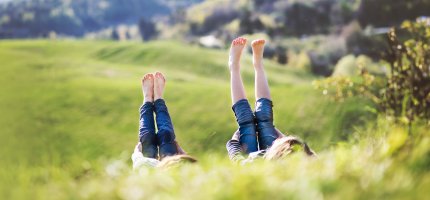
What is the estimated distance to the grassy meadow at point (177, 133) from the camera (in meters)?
2.27

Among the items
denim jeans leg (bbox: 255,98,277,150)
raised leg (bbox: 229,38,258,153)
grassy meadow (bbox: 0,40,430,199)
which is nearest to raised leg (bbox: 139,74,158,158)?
grassy meadow (bbox: 0,40,430,199)

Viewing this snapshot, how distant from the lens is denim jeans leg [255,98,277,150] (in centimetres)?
623

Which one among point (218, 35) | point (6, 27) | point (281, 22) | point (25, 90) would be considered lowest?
point (25, 90)

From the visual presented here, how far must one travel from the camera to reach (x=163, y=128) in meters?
6.49

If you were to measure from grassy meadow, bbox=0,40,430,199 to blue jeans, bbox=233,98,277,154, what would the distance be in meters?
0.48

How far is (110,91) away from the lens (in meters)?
19.0

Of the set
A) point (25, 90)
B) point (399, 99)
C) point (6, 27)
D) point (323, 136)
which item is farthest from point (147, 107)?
point (6, 27)

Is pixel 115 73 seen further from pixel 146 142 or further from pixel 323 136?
pixel 146 142

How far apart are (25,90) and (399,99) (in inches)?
Result: 598

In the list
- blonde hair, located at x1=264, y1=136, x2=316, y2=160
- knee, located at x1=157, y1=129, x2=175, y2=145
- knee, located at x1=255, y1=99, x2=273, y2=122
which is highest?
knee, located at x1=255, y1=99, x2=273, y2=122

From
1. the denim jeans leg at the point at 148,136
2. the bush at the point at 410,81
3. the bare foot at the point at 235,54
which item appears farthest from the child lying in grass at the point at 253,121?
the bush at the point at 410,81

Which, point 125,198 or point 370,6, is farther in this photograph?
point 370,6

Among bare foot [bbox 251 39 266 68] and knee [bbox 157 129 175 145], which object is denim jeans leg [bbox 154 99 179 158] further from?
bare foot [bbox 251 39 266 68]

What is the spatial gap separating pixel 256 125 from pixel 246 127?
16cm
